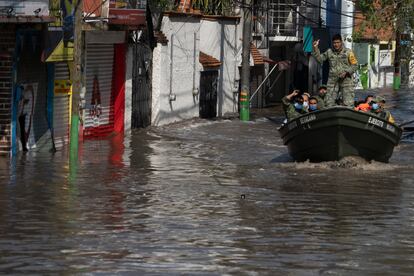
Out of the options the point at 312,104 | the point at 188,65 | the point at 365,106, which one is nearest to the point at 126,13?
the point at 312,104

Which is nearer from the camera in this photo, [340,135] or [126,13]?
[340,135]

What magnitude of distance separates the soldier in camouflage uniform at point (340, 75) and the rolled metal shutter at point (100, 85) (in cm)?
647

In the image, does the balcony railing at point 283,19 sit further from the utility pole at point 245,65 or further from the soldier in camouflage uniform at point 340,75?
the soldier in camouflage uniform at point 340,75

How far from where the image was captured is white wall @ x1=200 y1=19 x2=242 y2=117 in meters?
40.7

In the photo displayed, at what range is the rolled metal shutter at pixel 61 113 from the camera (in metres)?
27.0

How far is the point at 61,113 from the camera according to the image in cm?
2734

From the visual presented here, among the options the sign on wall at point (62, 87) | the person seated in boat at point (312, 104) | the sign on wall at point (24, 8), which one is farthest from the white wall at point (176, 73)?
the sign on wall at point (24, 8)

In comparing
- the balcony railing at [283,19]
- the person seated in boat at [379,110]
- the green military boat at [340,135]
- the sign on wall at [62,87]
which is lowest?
the green military boat at [340,135]

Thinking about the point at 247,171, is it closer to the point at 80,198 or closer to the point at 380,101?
the point at 380,101

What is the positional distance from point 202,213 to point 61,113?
10522 mm

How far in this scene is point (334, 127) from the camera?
2386 centimetres

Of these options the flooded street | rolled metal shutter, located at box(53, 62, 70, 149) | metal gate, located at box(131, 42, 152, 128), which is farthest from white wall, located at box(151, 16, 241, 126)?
rolled metal shutter, located at box(53, 62, 70, 149)

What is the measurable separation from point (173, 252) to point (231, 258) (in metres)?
0.71

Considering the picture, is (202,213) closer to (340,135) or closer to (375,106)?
(340,135)
